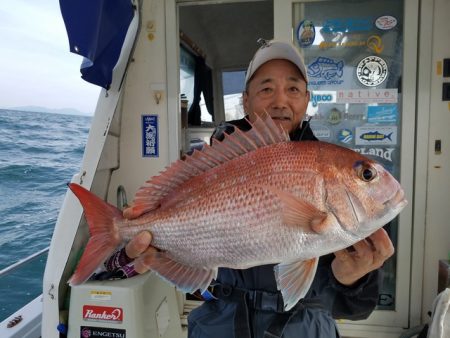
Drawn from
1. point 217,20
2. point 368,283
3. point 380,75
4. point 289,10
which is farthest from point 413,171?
point 217,20

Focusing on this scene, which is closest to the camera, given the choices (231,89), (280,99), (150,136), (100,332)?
(280,99)

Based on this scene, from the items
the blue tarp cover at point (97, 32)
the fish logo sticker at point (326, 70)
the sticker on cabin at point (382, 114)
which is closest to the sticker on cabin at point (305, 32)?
the fish logo sticker at point (326, 70)

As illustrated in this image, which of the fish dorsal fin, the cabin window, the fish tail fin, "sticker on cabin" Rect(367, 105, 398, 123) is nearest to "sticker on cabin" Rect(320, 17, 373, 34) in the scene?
"sticker on cabin" Rect(367, 105, 398, 123)

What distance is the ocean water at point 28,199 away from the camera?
16.7 ft

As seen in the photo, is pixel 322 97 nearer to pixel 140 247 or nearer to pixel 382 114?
pixel 382 114

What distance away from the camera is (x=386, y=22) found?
2812 mm

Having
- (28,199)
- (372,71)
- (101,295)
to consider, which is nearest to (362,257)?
(101,295)

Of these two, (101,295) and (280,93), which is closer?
(280,93)

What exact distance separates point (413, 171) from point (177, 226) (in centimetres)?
232

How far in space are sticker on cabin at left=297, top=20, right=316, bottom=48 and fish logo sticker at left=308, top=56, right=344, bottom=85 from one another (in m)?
0.17

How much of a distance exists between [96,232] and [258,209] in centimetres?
56

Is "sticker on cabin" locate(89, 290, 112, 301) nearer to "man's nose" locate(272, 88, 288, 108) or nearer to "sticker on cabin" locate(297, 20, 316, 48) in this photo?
"man's nose" locate(272, 88, 288, 108)

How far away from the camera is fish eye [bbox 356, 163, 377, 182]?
98 centimetres

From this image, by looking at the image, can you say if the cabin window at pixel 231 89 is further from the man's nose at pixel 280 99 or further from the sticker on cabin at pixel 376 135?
the man's nose at pixel 280 99
